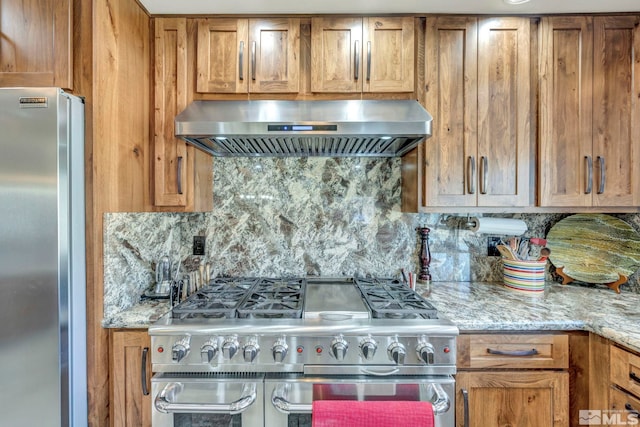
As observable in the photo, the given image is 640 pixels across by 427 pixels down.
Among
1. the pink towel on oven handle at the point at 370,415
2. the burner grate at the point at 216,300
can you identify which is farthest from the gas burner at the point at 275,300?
the pink towel on oven handle at the point at 370,415

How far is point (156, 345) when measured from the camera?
1.23 m

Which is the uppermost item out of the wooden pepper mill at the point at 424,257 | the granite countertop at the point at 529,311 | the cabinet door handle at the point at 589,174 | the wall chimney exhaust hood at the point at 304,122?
the wall chimney exhaust hood at the point at 304,122

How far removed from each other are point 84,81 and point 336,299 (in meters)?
1.51

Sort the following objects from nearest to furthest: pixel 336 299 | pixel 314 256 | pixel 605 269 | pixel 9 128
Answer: pixel 9 128 → pixel 336 299 → pixel 605 269 → pixel 314 256

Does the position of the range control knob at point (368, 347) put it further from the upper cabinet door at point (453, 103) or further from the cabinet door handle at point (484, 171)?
the cabinet door handle at point (484, 171)

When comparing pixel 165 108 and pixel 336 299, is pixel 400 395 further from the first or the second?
pixel 165 108

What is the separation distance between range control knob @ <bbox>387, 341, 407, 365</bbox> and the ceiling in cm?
162

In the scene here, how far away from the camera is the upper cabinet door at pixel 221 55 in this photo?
1.62m

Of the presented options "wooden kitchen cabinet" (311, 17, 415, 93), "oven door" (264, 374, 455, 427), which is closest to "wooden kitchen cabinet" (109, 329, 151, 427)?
"oven door" (264, 374, 455, 427)

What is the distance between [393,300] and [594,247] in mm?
1416

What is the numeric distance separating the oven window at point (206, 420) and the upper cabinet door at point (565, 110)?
1.83 m

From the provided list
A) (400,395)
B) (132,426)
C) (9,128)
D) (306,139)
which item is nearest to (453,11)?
(306,139)

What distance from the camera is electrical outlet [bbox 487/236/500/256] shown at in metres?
1.97

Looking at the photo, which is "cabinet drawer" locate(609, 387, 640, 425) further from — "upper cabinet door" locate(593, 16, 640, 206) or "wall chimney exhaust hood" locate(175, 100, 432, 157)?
"wall chimney exhaust hood" locate(175, 100, 432, 157)
